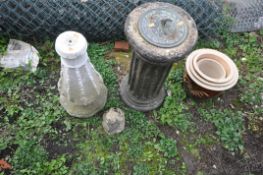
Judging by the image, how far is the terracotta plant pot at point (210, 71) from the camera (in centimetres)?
396

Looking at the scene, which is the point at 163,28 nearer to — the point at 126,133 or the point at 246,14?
the point at 126,133

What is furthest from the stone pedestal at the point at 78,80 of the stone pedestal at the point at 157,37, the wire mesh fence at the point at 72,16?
the wire mesh fence at the point at 72,16

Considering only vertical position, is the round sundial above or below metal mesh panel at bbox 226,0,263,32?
above

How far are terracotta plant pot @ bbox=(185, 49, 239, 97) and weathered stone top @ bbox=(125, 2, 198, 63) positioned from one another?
85cm

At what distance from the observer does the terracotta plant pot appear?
396 cm

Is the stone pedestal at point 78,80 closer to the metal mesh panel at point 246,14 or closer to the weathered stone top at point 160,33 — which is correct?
the weathered stone top at point 160,33

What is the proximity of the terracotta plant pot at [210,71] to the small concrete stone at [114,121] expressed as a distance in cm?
99

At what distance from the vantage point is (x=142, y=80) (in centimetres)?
369

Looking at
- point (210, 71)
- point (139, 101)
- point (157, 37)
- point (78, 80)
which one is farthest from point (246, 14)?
point (78, 80)

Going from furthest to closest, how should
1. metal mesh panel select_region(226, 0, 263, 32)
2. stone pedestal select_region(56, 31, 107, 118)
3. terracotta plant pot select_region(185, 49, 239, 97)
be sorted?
metal mesh panel select_region(226, 0, 263, 32), terracotta plant pot select_region(185, 49, 239, 97), stone pedestal select_region(56, 31, 107, 118)

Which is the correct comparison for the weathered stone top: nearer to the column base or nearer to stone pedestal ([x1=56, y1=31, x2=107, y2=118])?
stone pedestal ([x1=56, y1=31, x2=107, y2=118])

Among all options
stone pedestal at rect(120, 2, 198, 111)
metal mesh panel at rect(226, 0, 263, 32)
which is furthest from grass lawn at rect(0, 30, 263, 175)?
metal mesh panel at rect(226, 0, 263, 32)

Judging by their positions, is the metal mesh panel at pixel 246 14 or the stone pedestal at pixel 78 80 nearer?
the stone pedestal at pixel 78 80

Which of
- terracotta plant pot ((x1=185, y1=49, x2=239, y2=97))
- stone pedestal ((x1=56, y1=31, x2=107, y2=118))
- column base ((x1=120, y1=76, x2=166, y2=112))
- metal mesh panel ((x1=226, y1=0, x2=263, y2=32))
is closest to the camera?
stone pedestal ((x1=56, y1=31, x2=107, y2=118))
